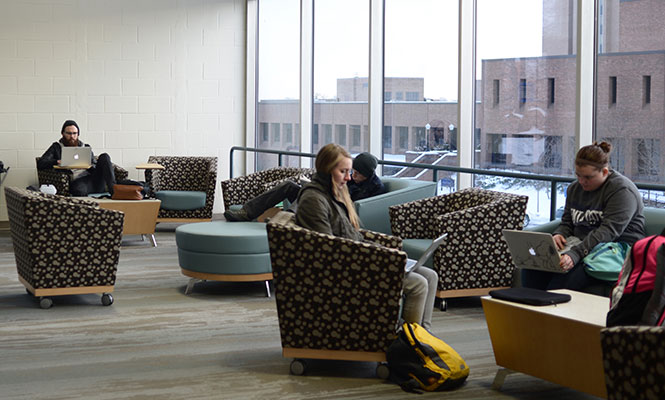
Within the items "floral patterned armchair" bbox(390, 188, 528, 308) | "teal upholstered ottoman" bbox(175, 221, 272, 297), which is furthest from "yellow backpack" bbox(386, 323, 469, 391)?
"teal upholstered ottoman" bbox(175, 221, 272, 297)

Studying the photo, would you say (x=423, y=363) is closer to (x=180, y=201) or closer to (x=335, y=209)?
(x=335, y=209)

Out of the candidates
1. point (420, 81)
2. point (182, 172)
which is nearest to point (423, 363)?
point (420, 81)

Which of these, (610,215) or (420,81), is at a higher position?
(420,81)

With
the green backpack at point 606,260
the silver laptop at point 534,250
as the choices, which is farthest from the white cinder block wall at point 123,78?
the green backpack at point 606,260

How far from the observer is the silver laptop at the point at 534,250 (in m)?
4.52

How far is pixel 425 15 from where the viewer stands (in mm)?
7938

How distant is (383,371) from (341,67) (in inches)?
237

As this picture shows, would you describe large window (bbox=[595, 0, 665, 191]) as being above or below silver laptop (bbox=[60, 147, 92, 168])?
above

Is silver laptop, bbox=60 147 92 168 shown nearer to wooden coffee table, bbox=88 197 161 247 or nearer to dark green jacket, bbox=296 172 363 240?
wooden coffee table, bbox=88 197 161 247

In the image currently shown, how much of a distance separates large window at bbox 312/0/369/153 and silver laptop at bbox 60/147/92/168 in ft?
8.96

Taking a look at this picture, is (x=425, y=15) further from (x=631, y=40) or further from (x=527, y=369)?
(x=527, y=369)

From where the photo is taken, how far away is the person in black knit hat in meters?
6.94

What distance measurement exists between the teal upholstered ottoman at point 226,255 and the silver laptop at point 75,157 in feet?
11.7

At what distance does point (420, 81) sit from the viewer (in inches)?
316
